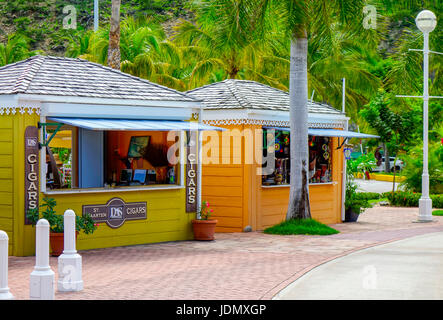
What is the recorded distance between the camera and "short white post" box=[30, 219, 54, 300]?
8672 millimetres

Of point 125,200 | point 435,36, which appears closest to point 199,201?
point 125,200

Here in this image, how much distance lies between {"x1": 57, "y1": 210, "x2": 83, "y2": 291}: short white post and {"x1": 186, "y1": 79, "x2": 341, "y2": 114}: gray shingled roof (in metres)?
8.69

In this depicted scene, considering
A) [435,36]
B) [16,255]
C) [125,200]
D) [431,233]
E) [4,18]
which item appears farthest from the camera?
[4,18]

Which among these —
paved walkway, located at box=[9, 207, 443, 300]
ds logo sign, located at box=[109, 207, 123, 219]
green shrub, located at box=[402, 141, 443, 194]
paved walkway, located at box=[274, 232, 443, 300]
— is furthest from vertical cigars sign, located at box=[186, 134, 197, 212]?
green shrub, located at box=[402, 141, 443, 194]

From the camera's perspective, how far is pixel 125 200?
15.1 metres

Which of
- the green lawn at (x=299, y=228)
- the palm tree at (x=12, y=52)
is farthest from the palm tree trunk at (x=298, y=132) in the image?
the palm tree at (x=12, y=52)

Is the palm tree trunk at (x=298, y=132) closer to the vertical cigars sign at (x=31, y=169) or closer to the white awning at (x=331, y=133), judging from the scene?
the white awning at (x=331, y=133)

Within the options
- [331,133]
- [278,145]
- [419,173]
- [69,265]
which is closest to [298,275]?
[69,265]

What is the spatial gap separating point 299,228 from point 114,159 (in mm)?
4557

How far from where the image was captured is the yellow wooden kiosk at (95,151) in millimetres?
13688

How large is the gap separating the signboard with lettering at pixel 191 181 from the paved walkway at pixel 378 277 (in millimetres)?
3994

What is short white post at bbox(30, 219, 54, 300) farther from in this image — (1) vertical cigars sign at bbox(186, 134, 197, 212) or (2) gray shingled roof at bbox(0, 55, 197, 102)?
(1) vertical cigars sign at bbox(186, 134, 197, 212)

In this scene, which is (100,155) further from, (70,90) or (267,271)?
(267,271)

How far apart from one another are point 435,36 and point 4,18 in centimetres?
7389
